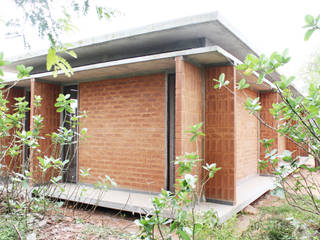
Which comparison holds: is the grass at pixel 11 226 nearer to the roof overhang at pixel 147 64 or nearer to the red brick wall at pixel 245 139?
the roof overhang at pixel 147 64

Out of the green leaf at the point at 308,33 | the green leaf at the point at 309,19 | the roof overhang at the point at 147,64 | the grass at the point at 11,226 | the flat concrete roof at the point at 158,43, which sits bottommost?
the grass at the point at 11,226

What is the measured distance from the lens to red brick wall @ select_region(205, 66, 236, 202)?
537 cm

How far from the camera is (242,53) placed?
6895mm

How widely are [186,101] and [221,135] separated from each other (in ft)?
3.55

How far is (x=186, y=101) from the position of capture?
505 cm

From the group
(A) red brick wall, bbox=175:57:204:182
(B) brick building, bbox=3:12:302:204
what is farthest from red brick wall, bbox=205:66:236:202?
(A) red brick wall, bbox=175:57:204:182

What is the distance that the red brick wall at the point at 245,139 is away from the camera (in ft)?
26.0

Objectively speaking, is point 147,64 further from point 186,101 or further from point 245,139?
point 245,139

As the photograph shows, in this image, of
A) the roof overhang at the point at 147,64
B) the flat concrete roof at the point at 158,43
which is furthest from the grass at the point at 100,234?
the flat concrete roof at the point at 158,43

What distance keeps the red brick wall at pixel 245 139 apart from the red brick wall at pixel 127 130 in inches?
104

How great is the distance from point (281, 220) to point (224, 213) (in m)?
1.10

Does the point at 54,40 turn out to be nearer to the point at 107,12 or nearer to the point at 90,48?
the point at 107,12

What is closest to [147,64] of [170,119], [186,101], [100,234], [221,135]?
[186,101]

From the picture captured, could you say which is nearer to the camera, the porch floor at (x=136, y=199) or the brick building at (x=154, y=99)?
the porch floor at (x=136, y=199)
